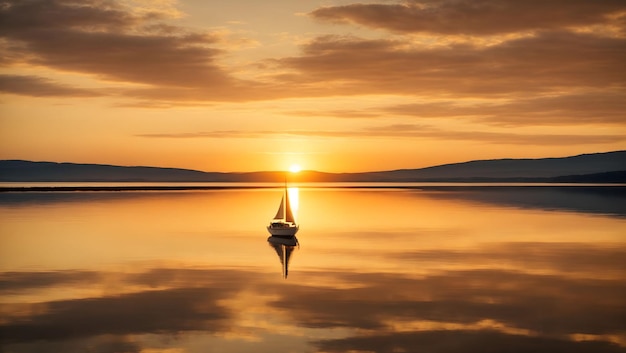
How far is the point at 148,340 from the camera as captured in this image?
22688mm

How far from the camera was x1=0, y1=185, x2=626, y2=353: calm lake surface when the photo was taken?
22.8 metres

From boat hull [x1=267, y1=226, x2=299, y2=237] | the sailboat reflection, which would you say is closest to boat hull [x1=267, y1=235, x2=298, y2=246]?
the sailboat reflection

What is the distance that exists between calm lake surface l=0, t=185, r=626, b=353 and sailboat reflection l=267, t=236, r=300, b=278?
0.36m

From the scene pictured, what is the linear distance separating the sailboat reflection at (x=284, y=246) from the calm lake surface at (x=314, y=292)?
0.36m

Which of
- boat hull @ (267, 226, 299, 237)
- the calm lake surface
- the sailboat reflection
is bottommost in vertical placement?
the calm lake surface

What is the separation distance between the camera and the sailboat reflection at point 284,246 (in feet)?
142

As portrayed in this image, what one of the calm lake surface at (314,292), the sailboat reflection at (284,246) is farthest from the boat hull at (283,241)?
the calm lake surface at (314,292)

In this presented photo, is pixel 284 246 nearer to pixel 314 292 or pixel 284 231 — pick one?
pixel 284 231

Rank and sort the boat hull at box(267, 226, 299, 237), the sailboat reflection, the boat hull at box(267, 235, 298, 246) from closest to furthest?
the sailboat reflection, the boat hull at box(267, 235, 298, 246), the boat hull at box(267, 226, 299, 237)

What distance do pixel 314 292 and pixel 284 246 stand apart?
1968cm

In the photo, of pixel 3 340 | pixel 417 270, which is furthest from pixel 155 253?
pixel 3 340

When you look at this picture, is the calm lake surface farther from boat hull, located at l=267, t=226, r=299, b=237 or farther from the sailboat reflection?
boat hull, located at l=267, t=226, r=299, b=237

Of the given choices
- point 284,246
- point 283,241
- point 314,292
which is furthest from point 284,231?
point 314,292

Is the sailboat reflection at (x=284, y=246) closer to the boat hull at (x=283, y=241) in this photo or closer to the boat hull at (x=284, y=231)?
the boat hull at (x=283, y=241)
